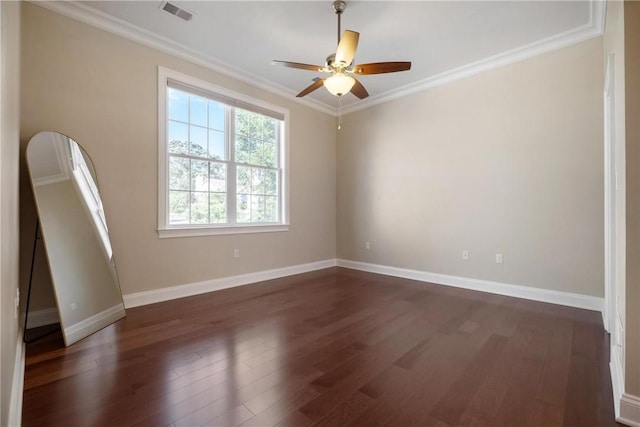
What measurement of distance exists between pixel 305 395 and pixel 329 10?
3187 mm

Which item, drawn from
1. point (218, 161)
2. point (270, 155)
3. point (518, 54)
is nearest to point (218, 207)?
point (218, 161)

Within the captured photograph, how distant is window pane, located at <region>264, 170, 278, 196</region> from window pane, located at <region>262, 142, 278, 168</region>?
4.7 inches

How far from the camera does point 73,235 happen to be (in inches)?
102

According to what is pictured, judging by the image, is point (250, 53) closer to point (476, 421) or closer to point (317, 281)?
point (317, 281)

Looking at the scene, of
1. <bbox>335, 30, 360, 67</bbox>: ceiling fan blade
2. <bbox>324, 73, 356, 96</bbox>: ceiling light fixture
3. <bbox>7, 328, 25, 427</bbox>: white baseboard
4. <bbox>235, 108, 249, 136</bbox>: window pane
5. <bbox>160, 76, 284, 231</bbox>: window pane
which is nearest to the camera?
<bbox>7, 328, 25, 427</bbox>: white baseboard

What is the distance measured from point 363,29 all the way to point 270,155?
2237 millimetres

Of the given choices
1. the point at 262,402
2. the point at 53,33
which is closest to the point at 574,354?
the point at 262,402

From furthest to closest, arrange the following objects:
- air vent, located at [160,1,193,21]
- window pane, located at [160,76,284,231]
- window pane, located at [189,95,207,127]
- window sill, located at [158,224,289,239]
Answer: window pane, located at [189,95,207,127] → window pane, located at [160,76,284,231] → window sill, located at [158,224,289,239] → air vent, located at [160,1,193,21]

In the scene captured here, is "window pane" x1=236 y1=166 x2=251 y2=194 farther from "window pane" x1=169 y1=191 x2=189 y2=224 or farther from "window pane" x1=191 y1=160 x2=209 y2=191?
"window pane" x1=169 y1=191 x2=189 y2=224

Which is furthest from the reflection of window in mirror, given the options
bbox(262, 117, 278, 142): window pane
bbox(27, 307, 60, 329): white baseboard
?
bbox(262, 117, 278, 142): window pane

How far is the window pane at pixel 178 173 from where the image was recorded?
3.57m

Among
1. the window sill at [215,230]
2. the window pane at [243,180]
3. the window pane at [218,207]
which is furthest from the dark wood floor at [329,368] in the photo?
the window pane at [243,180]

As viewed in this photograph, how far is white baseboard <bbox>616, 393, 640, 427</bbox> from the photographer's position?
4.74 ft

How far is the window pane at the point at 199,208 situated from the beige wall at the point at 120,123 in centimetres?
24
